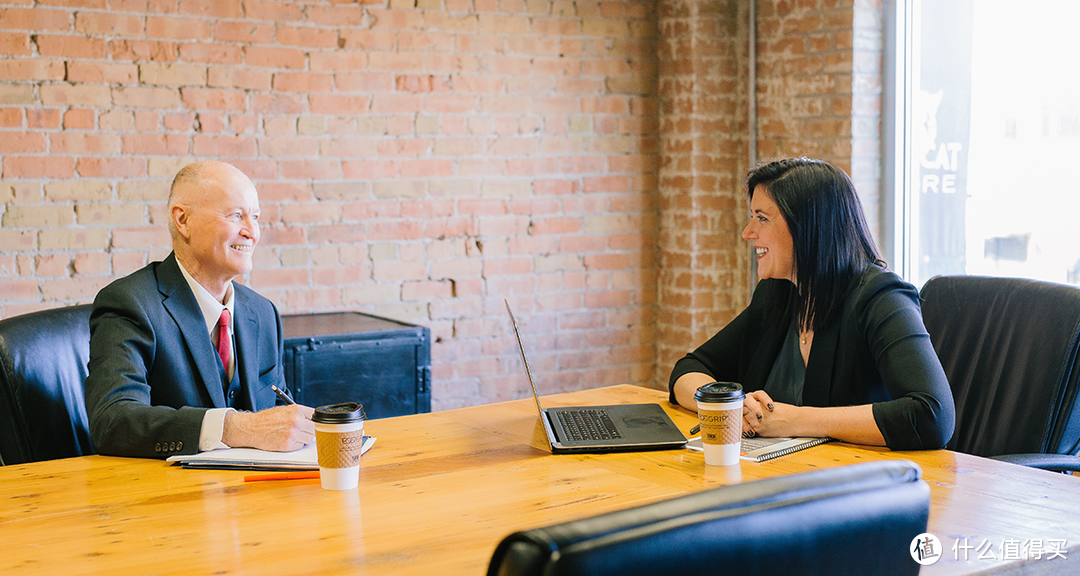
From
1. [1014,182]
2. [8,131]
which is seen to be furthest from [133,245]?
[1014,182]

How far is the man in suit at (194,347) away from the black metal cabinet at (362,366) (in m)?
0.67

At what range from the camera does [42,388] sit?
6.95ft

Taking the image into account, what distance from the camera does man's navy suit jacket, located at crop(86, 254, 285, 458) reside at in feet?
6.09

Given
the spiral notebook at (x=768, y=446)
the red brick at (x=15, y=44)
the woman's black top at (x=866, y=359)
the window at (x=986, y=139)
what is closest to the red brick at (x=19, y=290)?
the red brick at (x=15, y=44)

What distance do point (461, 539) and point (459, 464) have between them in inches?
17.1

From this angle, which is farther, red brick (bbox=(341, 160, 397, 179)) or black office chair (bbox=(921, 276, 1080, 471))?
red brick (bbox=(341, 160, 397, 179))

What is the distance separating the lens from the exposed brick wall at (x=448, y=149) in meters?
3.28

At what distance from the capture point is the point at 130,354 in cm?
201

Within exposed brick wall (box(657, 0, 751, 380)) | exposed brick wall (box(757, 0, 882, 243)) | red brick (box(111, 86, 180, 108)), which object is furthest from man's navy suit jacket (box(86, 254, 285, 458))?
exposed brick wall (box(757, 0, 882, 243))

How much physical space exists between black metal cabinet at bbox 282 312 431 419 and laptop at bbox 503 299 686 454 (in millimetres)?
1146

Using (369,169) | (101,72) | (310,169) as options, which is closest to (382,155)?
(369,169)

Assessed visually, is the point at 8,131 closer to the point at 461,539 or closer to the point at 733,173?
the point at 461,539

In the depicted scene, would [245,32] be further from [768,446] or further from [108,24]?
[768,446]

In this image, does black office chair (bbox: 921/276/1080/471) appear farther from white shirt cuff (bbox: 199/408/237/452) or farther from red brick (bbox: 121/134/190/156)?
red brick (bbox: 121/134/190/156)
